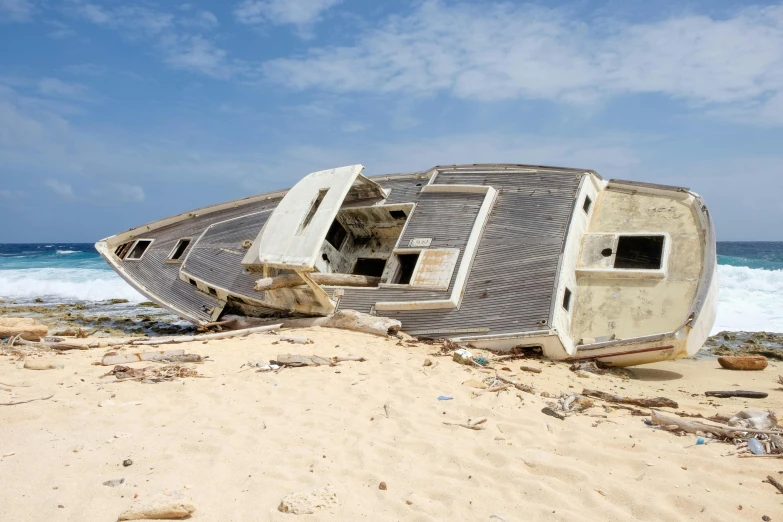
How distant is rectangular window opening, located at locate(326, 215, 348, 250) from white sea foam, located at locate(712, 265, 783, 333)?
11169mm

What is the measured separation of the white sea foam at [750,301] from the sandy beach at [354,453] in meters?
11.5

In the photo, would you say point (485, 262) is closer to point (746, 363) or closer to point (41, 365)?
point (746, 363)

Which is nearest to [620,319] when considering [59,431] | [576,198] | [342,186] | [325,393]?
[576,198]

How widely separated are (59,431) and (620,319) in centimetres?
761

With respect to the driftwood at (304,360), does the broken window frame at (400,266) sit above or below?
above

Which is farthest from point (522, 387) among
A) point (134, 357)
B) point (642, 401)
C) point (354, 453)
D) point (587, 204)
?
point (587, 204)

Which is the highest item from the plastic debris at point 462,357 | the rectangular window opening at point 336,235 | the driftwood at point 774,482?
the rectangular window opening at point 336,235

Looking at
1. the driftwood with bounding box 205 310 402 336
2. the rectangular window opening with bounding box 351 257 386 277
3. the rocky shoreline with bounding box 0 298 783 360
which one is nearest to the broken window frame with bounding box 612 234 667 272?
the rocky shoreline with bounding box 0 298 783 360

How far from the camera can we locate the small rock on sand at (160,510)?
11.0 feet

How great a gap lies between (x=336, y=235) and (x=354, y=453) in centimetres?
922

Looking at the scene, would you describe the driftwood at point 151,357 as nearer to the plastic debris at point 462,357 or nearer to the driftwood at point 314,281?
the driftwood at point 314,281

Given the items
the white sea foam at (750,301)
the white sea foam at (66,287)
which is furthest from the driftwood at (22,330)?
the white sea foam at (750,301)

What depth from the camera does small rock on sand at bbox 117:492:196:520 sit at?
3359 mm

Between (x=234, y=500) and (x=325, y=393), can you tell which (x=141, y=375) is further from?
(x=234, y=500)
